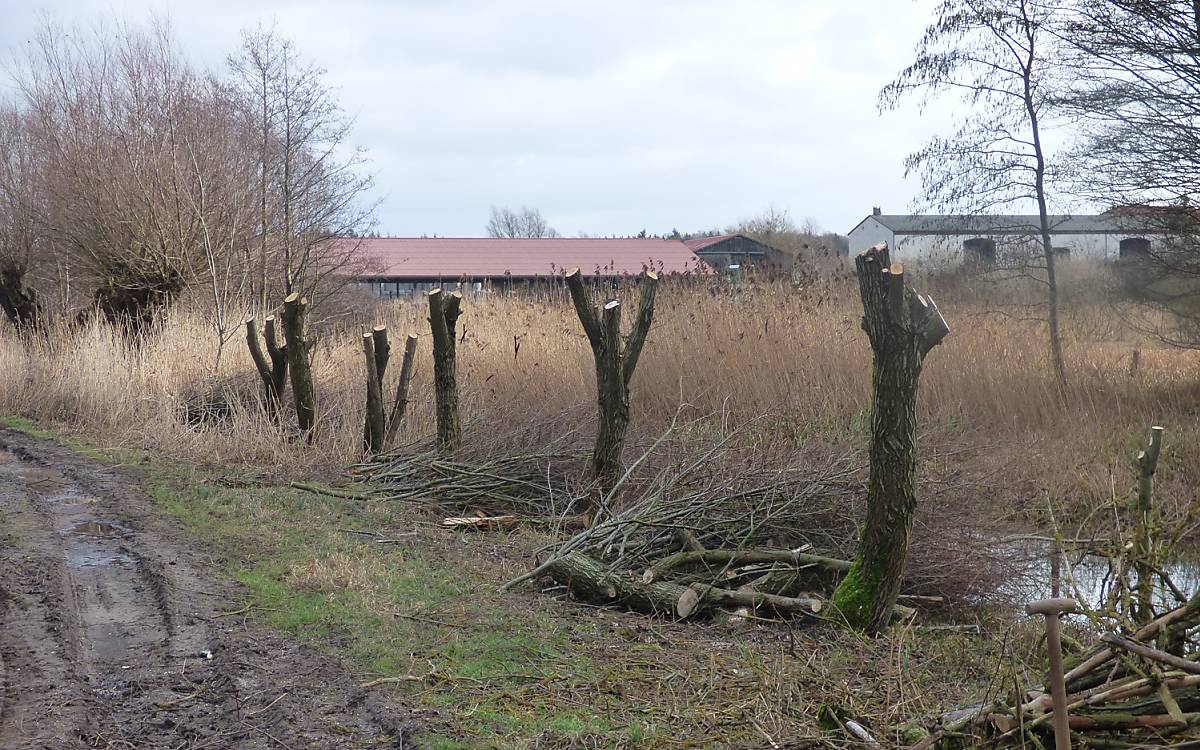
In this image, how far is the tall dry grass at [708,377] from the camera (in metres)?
10.8

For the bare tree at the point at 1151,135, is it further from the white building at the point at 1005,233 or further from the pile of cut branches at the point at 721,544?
the pile of cut branches at the point at 721,544

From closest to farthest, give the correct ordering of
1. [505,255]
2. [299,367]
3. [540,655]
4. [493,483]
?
1. [540,655]
2. [493,483]
3. [299,367]
4. [505,255]

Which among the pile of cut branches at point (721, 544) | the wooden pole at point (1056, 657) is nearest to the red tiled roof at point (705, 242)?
the pile of cut branches at point (721, 544)

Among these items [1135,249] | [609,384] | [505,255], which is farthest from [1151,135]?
[505,255]

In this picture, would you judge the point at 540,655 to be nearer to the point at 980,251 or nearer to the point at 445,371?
the point at 445,371

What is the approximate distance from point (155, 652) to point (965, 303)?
12080mm

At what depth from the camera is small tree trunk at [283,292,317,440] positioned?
33.2 ft

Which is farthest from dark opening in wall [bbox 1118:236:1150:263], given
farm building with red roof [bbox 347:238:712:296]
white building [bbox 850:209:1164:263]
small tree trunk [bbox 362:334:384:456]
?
farm building with red roof [bbox 347:238:712:296]

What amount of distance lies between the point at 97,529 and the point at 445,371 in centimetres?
325

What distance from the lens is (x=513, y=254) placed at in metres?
39.9

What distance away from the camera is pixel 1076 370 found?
12.7 m

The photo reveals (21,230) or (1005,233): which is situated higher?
(21,230)

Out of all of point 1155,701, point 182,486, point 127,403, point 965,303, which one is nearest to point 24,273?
point 127,403

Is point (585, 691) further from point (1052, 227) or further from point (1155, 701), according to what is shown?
point (1052, 227)
